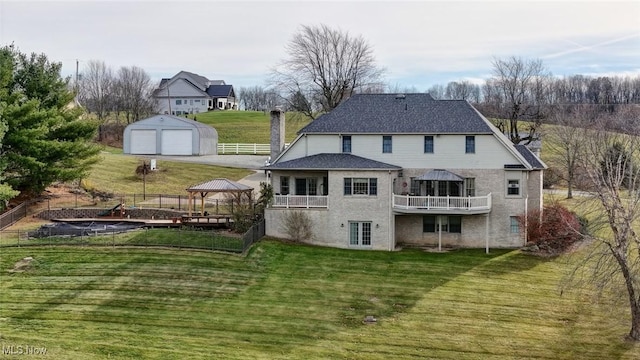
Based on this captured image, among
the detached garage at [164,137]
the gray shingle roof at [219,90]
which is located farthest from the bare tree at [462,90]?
the detached garage at [164,137]

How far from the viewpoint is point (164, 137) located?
5903 cm

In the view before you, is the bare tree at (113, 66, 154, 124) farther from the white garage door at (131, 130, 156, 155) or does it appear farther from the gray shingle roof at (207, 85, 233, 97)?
the white garage door at (131, 130, 156, 155)

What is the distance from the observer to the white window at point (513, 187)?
108 feet

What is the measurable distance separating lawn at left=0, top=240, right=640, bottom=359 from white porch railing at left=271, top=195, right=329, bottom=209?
2.82m

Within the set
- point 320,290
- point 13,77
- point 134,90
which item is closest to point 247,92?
point 134,90

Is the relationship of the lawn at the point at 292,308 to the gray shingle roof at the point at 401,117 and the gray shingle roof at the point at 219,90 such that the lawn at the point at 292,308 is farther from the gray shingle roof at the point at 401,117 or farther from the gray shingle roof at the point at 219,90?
the gray shingle roof at the point at 219,90

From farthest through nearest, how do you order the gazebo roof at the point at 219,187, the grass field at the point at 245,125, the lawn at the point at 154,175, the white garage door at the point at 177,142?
the grass field at the point at 245,125, the white garage door at the point at 177,142, the lawn at the point at 154,175, the gazebo roof at the point at 219,187

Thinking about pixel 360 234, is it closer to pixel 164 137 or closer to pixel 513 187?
pixel 513 187

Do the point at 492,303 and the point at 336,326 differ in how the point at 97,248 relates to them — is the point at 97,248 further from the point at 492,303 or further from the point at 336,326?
the point at 492,303

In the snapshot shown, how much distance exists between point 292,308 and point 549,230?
1650 centimetres

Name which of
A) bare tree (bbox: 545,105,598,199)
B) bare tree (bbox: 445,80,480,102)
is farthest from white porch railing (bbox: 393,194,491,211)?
bare tree (bbox: 445,80,480,102)

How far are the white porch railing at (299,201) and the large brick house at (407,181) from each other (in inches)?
2.1

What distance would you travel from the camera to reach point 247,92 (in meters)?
158

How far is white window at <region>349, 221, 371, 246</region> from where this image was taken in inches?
1256
